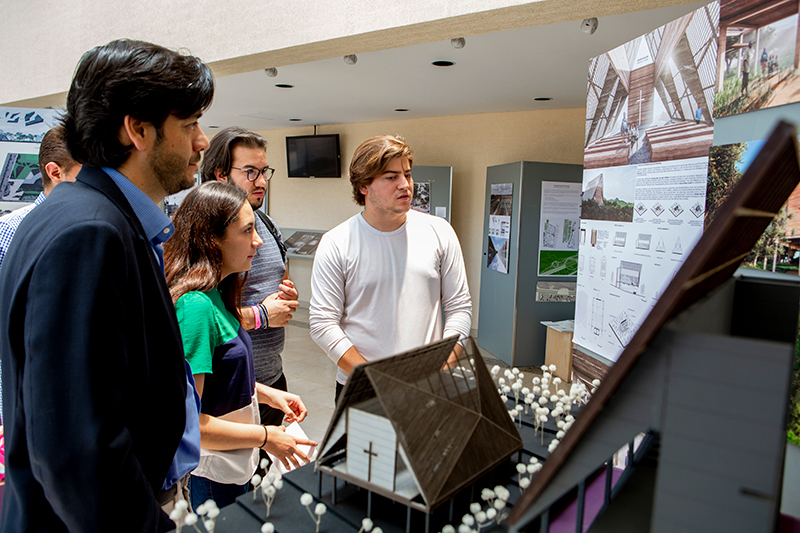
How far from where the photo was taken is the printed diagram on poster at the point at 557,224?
5461 millimetres

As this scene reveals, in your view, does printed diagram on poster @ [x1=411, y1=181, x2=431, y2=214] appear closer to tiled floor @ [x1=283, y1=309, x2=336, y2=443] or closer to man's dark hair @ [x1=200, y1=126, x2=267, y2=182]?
tiled floor @ [x1=283, y1=309, x2=336, y2=443]

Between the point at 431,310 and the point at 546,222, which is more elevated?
the point at 546,222

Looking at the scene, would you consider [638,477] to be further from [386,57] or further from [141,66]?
[386,57]

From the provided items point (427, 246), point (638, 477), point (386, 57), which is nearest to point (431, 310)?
point (427, 246)

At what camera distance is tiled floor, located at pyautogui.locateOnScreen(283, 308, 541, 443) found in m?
3.99

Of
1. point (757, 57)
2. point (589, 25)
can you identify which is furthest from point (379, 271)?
point (589, 25)

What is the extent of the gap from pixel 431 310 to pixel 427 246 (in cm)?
27

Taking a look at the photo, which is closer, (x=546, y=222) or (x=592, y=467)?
(x=592, y=467)

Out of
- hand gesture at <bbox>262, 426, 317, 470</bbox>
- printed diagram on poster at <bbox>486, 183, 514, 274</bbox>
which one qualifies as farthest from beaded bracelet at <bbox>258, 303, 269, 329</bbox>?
printed diagram on poster at <bbox>486, 183, 514, 274</bbox>

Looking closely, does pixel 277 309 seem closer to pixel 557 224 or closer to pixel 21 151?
pixel 21 151

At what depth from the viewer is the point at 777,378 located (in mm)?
399

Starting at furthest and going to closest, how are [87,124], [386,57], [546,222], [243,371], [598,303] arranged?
1. [546,222]
2. [386,57]
3. [598,303]
4. [243,371]
5. [87,124]

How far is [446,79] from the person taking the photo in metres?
4.82

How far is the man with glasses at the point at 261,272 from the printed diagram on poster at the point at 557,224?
383 centimetres
